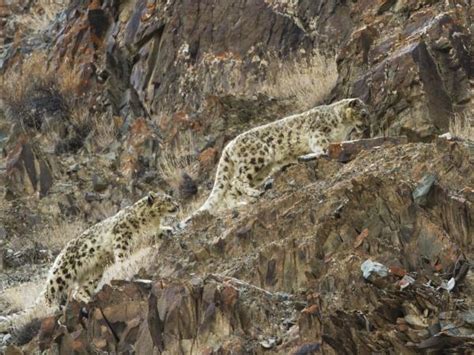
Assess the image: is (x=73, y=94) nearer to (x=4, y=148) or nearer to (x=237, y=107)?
(x=4, y=148)

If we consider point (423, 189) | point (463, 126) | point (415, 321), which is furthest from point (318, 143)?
point (415, 321)

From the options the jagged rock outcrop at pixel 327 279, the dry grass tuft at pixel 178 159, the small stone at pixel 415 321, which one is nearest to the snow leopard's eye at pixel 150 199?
the dry grass tuft at pixel 178 159

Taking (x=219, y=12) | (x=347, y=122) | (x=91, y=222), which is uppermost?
(x=219, y=12)

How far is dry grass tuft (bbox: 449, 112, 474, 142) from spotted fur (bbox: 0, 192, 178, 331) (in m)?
4.74

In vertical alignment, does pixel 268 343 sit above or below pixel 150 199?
below

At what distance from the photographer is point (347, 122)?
2011 centimetres

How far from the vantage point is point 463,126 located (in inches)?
709

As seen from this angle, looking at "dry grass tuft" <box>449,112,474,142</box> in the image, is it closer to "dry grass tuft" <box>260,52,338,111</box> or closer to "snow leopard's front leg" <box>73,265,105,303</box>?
"dry grass tuft" <box>260,52,338,111</box>

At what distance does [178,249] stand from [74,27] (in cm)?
1472

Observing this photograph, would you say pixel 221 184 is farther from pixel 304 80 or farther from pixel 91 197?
pixel 91 197

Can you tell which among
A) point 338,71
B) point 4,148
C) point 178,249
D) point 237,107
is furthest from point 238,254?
point 4,148

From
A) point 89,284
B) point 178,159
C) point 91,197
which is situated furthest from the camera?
point 91,197

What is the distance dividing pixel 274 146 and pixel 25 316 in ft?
16.1

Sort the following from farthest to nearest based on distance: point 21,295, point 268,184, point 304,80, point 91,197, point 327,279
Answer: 1. point 91,197
2. point 304,80
3. point 21,295
4. point 268,184
5. point 327,279
